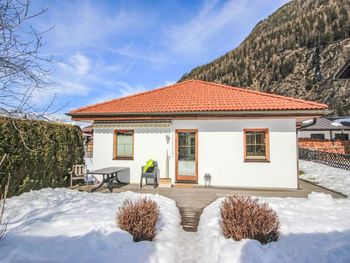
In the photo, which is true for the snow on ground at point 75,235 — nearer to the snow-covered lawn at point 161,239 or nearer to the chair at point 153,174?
the snow-covered lawn at point 161,239

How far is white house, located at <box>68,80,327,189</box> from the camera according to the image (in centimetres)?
1016

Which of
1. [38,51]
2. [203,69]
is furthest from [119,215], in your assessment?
[203,69]

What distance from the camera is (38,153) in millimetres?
8625

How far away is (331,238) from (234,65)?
6417 cm

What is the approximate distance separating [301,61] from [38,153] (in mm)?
65605

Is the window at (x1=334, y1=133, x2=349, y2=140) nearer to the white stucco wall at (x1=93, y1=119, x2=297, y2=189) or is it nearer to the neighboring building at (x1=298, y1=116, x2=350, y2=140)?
the neighboring building at (x1=298, y1=116, x2=350, y2=140)

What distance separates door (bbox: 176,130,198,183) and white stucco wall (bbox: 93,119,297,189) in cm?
23

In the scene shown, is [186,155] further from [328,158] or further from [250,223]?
[328,158]

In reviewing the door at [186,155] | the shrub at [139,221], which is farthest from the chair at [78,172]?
the shrub at [139,221]

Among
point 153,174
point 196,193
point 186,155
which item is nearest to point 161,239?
point 196,193

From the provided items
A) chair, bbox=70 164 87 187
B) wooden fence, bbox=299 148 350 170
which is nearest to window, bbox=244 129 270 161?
chair, bbox=70 164 87 187

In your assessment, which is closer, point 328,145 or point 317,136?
point 328,145

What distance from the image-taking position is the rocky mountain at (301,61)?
5172cm

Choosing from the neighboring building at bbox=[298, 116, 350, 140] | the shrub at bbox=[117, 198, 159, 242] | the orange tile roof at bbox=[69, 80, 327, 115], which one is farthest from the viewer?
the neighboring building at bbox=[298, 116, 350, 140]
